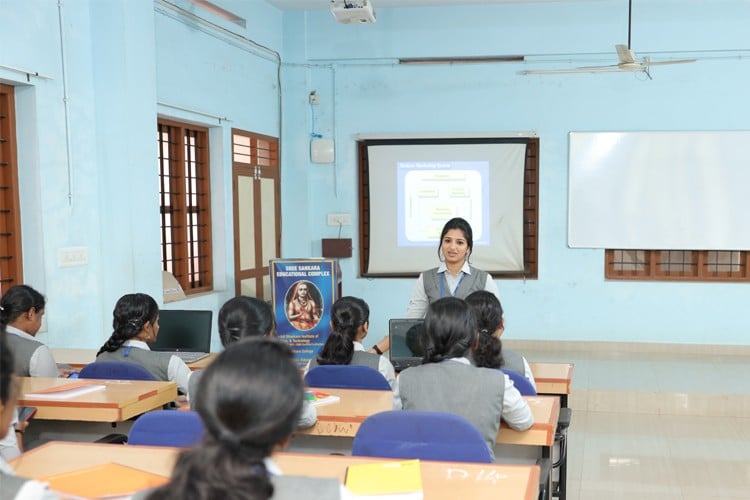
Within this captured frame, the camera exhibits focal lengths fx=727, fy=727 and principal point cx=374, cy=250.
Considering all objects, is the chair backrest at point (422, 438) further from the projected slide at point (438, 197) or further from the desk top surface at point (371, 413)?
the projected slide at point (438, 197)

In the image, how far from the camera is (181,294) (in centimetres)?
584

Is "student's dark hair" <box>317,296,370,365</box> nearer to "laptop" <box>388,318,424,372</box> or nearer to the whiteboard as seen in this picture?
"laptop" <box>388,318,424,372</box>

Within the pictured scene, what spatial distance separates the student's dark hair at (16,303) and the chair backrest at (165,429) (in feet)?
4.73

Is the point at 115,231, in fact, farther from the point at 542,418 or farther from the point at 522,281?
the point at 522,281

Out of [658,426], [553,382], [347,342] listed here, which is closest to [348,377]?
[347,342]

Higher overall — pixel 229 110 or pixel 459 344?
pixel 229 110

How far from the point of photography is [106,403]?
2.79 metres

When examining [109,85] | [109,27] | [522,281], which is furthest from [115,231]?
[522,281]

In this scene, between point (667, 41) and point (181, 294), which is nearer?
point (181, 294)

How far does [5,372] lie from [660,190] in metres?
6.94

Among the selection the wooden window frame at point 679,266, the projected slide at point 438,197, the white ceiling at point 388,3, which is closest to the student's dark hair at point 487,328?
the projected slide at point 438,197

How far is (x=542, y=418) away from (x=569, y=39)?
568 cm

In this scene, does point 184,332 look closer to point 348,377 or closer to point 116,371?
point 116,371

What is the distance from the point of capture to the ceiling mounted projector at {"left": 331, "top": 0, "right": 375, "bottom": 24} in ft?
19.4
